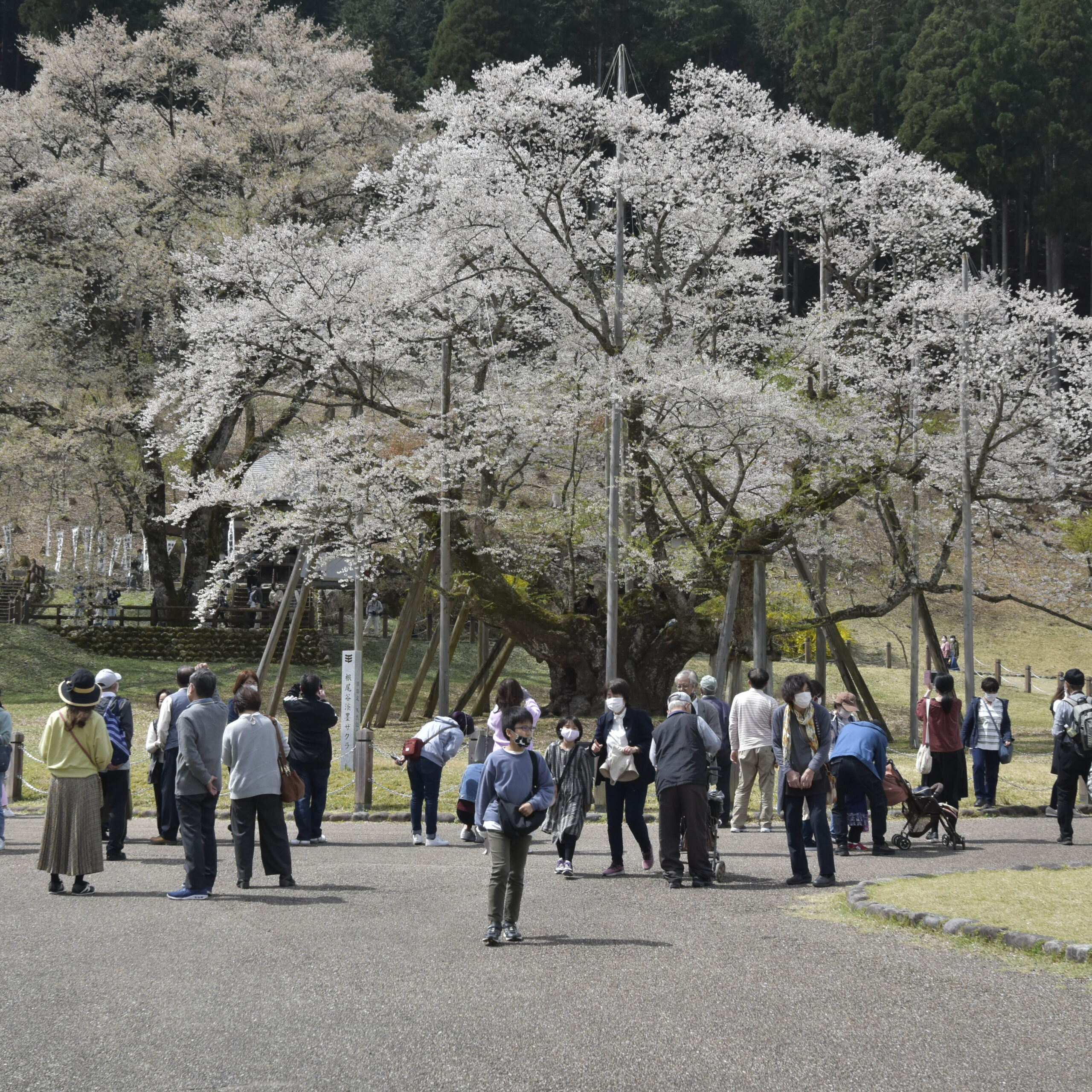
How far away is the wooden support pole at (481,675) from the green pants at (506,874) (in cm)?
1586

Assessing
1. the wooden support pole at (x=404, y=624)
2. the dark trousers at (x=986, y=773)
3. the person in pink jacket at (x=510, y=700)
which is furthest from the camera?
the wooden support pole at (x=404, y=624)

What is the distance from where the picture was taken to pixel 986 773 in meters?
13.4

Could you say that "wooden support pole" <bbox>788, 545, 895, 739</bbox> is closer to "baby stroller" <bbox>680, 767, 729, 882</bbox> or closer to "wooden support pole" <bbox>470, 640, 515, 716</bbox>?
"wooden support pole" <bbox>470, 640, 515, 716</bbox>

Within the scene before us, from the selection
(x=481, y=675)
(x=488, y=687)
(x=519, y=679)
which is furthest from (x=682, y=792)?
(x=519, y=679)

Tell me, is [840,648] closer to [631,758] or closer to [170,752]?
[631,758]

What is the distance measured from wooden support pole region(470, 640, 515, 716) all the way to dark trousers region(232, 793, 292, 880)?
14.8 meters

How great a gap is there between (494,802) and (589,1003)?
156cm

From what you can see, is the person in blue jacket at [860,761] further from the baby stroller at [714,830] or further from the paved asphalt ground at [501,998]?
the paved asphalt ground at [501,998]

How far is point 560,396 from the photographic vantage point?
738 inches

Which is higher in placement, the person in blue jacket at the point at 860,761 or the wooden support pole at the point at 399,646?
the wooden support pole at the point at 399,646

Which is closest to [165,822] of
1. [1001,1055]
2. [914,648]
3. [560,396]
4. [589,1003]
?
[589,1003]

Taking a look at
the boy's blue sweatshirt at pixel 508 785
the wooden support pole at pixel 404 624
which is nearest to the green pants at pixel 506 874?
the boy's blue sweatshirt at pixel 508 785

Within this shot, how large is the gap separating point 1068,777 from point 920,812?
53.5 inches

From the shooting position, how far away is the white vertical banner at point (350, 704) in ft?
52.0
